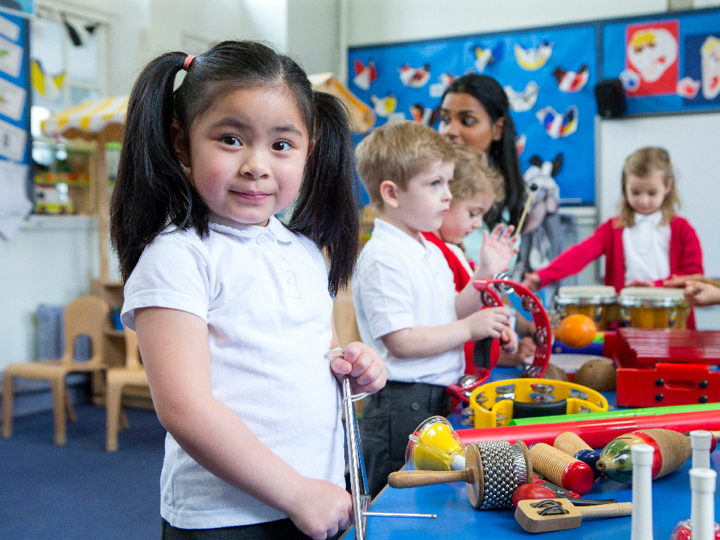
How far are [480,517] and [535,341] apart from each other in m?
0.66

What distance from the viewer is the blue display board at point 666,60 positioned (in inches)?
156

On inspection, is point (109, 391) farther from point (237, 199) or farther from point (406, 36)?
point (406, 36)

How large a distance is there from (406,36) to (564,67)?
122cm

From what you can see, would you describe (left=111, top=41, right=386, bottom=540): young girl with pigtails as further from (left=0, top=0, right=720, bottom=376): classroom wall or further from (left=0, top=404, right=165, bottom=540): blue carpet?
(left=0, top=0, right=720, bottom=376): classroom wall

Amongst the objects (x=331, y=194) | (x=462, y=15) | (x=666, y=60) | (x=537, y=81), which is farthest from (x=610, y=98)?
(x=331, y=194)

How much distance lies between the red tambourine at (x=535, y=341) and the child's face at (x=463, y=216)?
39 cm

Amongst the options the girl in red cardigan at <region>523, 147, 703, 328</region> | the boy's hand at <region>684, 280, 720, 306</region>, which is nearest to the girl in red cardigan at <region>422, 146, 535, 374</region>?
the boy's hand at <region>684, 280, 720, 306</region>

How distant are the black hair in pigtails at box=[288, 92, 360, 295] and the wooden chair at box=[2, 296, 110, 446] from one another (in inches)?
114

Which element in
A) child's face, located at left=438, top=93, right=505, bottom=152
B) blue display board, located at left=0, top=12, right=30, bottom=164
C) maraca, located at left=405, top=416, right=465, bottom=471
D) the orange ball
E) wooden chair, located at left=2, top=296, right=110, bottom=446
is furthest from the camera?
blue display board, located at left=0, top=12, right=30, bottom=164

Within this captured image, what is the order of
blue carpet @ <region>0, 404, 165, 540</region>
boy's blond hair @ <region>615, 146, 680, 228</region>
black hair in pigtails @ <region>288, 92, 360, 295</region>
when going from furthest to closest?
boy's blond hair @ <region>615, 146, 680, 228</region> < blue carpet @ <region>0, 404, 165, 540</region> < black hair in pigtails @ <region>288, 92, 360, 295</region>

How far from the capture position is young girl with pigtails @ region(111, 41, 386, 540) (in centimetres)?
71

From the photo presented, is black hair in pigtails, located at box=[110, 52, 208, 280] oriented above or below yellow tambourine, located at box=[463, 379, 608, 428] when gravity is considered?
above

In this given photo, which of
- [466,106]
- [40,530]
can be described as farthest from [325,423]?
[40,530]

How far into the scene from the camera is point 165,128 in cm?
82
